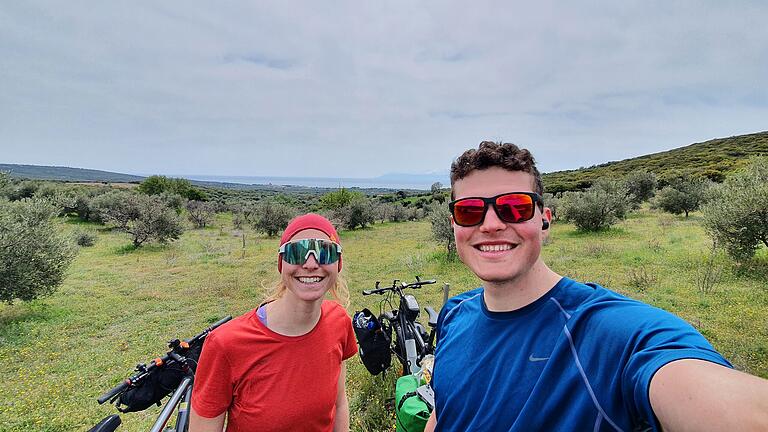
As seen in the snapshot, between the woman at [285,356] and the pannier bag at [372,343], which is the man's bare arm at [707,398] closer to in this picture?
the woman at [285,356]

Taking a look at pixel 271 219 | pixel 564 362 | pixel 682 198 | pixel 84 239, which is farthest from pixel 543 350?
pixel 682 198

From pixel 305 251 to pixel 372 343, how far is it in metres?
2.62

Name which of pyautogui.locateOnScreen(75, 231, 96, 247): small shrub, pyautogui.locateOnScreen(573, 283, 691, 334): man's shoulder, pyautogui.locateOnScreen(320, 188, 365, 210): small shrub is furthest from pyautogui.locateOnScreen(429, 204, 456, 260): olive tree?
pyautogui.locateOnScreen(320, 188, 365, 210): small shrub

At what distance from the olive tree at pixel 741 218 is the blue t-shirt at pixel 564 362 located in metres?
12.5

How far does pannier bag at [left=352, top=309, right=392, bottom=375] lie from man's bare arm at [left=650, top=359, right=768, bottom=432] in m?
3.55

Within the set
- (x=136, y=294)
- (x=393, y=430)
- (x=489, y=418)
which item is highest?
(x=489, y=418)

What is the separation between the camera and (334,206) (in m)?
36.8

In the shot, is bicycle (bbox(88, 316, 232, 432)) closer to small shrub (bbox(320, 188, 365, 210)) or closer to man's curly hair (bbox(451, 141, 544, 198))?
man's curly hair (bbox(451, 141, 544, 198))

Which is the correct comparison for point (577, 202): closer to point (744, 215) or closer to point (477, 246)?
point (744, 215)

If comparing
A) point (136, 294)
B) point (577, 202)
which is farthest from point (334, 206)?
point (136, 294)

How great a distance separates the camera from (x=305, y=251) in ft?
6.94

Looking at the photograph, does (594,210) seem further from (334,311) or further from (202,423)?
(202,423)

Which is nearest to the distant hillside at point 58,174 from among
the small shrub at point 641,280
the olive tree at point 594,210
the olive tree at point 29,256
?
the olive tree at point 29,256

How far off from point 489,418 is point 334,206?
118ft
